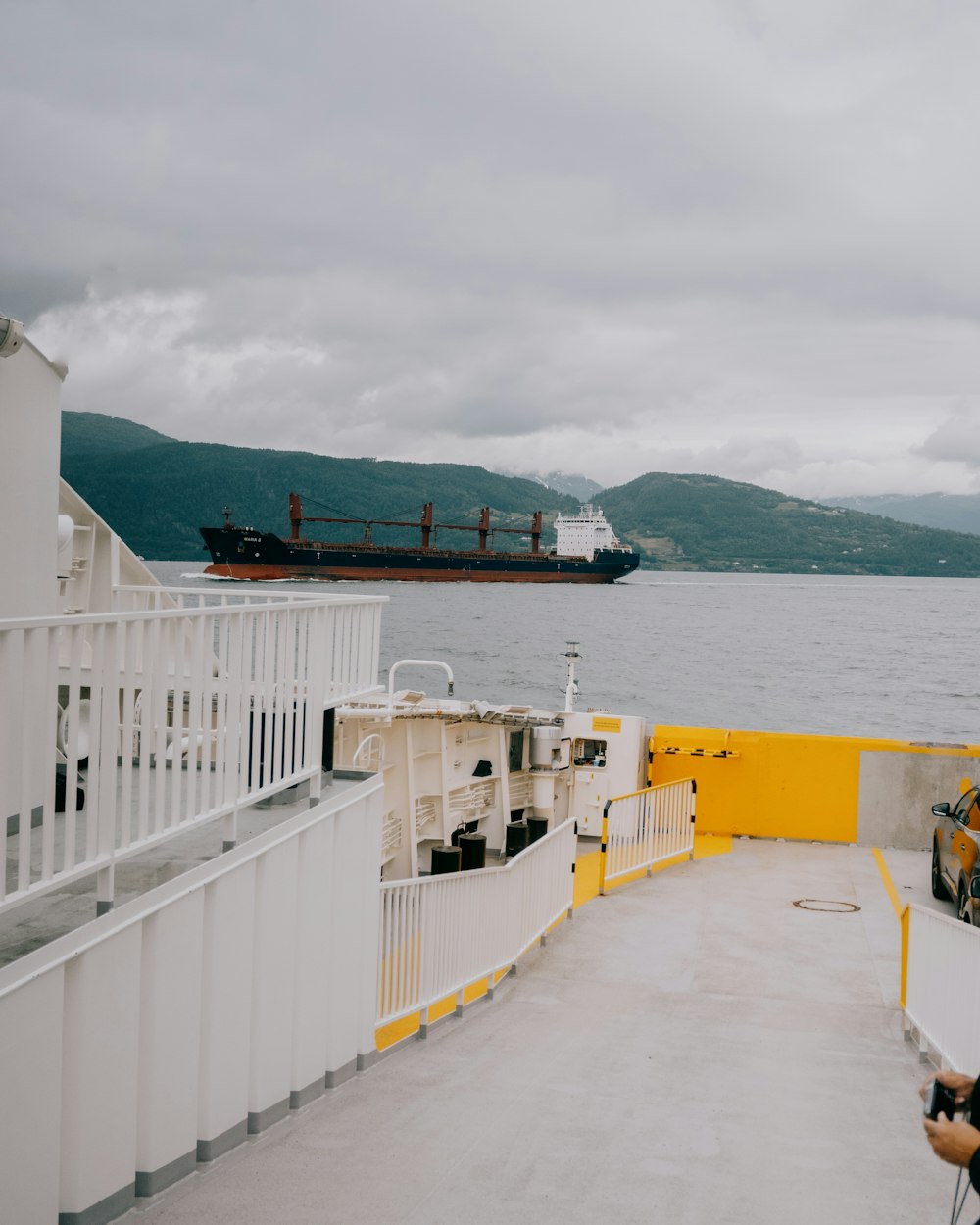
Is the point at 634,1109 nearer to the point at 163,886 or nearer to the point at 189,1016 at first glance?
the point at 189,1016

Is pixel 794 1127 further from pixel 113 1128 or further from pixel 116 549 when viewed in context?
pixel 116 549

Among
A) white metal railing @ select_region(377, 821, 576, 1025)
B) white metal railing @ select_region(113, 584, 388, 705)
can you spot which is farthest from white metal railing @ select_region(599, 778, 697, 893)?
white metal railing @ select_region(113, 584, 388, 705)

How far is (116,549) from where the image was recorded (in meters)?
8.90

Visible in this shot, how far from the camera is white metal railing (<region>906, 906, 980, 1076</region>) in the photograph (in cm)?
653

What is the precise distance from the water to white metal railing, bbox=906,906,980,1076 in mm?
43427

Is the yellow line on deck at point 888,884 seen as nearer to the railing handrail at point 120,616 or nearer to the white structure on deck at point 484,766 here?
the white structure on deck at point 484,766

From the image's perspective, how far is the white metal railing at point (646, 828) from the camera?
41.1ft

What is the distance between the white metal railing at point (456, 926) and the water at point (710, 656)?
42.2 meters

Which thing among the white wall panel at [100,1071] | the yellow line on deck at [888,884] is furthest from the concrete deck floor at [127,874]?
the yellow line on deck at [888,884]

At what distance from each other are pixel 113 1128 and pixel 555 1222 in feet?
6.26

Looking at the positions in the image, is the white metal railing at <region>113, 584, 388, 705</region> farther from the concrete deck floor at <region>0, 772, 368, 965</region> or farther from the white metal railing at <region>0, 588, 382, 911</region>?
the concrete deck floor at <region>0, 772, 368, 965</region>

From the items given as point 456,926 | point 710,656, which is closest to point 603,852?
point 456,926

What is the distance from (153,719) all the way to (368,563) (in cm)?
12431

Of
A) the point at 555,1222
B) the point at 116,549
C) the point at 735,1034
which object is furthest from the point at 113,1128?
the point at 116,549
